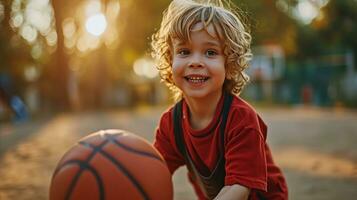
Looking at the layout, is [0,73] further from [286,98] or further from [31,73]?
[286,98]

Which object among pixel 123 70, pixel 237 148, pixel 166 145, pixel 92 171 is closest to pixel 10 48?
pixel 123 70

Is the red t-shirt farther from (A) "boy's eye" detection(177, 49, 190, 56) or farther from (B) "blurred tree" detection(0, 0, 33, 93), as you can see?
(B) "blurred tree" detection(0, 0, 33, 93)

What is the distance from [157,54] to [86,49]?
32.0m

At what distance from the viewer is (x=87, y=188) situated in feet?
9.21

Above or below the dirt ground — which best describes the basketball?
above

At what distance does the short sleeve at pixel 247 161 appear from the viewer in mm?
2949

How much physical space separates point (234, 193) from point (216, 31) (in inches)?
37.9

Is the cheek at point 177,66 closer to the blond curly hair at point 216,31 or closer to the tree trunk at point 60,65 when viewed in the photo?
the blond curly hair at point 216,31

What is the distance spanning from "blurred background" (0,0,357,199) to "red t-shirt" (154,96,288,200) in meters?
8.19

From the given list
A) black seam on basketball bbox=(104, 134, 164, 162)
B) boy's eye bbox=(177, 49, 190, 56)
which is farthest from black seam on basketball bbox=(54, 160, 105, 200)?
boy's eye bbox=(177, 49, 190, 56)

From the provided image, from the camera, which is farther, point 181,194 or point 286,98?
point 286,98

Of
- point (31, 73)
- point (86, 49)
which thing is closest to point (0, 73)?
point (31, 73)

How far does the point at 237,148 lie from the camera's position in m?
2.98

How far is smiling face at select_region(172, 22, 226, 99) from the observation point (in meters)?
3.07
